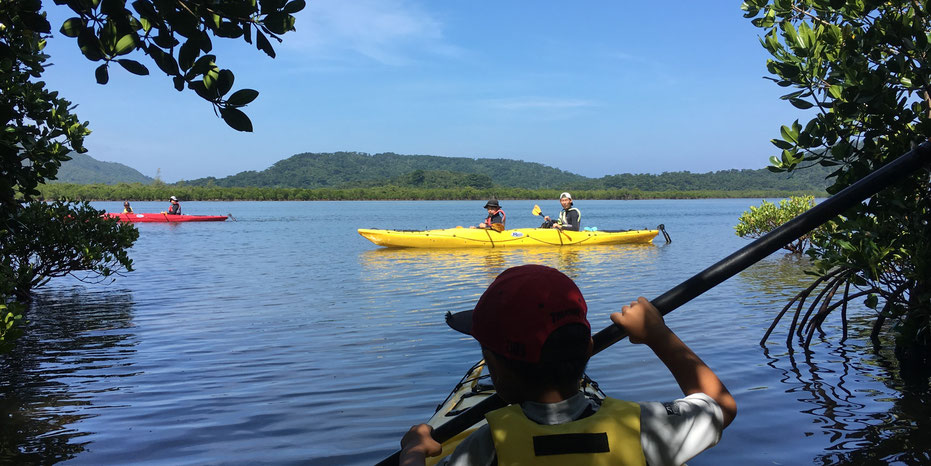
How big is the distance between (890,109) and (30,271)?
9299mm

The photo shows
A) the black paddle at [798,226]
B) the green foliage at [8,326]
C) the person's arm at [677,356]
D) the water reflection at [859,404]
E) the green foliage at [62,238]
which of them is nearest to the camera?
the person's arm at [677,356]

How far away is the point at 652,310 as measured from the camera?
1849mm

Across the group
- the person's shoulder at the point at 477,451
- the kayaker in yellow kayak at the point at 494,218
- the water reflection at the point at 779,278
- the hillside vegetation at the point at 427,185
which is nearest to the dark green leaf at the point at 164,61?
the person's shoulder at the point at 477,451

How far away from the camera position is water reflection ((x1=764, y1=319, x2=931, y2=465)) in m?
4.36

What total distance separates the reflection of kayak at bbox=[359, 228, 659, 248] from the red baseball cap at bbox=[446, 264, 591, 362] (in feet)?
58.9

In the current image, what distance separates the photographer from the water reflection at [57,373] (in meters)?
4.83

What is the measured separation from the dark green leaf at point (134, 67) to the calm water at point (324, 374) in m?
2.93

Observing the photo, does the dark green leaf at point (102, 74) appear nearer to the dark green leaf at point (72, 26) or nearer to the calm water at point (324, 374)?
the dark green leaf at point (72, 26)

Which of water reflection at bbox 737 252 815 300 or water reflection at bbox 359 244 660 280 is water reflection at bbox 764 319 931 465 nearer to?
water reflection at bbox 737 252 815 300

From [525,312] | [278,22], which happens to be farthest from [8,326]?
[525,312]

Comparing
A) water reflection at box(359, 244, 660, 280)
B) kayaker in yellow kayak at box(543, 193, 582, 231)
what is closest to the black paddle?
water reflection at box(359, 244, 660, 280)

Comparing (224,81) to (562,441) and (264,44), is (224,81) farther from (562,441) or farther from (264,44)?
(562,441)

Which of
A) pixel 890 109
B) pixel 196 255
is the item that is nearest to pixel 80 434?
pixel 890 109

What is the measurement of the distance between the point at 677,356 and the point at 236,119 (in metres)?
1.87
